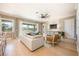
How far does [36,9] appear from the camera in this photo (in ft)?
7.06

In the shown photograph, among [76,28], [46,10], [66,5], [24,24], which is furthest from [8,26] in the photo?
[76,28]

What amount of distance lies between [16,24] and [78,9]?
1941mm

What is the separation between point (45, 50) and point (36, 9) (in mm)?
1434

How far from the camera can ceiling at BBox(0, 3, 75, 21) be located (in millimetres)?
2078

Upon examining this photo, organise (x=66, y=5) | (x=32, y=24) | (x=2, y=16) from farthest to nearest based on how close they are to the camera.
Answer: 1. (x=32, y=24)
2. (x=2, y=16)
3. (x=66, y=5)

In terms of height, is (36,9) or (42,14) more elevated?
(36,9)

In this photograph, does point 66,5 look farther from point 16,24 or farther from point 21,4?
point 16,24

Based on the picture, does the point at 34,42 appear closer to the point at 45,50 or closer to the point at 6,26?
the point at 45,50

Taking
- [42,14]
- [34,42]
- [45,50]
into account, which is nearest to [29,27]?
[42,14]

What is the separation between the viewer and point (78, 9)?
6.80ft

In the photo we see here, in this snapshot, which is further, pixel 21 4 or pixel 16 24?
pixel 16 24

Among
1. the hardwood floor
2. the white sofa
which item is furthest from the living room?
the white sofa

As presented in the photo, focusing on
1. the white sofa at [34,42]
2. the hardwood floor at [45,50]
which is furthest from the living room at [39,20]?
the white sofa at [34,42]

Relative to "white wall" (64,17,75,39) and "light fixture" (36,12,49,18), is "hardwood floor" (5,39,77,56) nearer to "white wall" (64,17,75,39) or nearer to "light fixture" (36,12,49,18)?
"white wall" (64,17,75,39)
